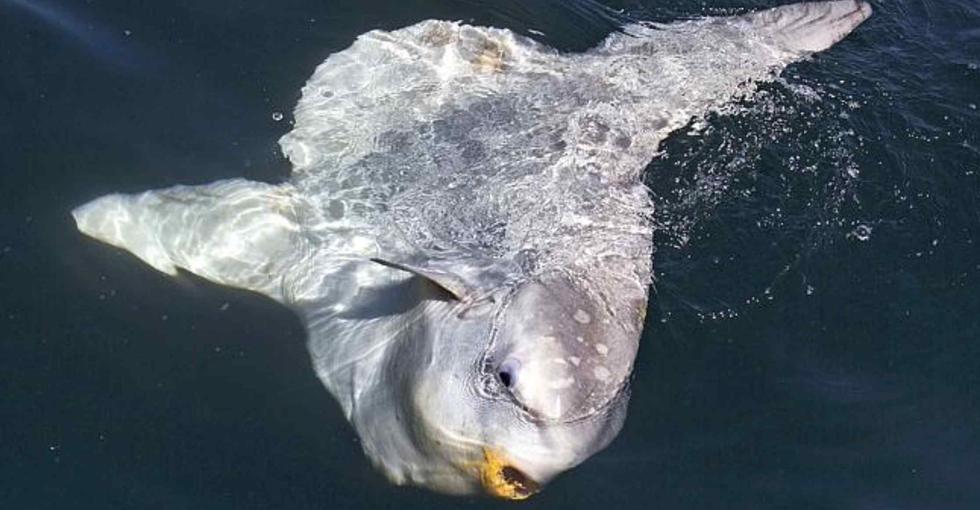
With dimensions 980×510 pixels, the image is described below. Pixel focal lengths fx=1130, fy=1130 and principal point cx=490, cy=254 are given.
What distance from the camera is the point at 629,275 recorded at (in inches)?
234

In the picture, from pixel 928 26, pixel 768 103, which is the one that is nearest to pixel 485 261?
pixel 768 103

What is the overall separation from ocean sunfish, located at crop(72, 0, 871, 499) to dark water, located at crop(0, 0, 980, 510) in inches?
8.8

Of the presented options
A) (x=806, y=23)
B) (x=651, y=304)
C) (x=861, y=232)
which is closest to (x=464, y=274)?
(x=651, y=304)

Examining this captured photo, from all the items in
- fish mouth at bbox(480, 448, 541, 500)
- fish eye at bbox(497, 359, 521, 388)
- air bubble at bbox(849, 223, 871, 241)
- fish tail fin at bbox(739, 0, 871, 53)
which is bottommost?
air bubble at bbox(849, 223, 871, 241)

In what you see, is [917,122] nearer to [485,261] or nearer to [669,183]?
[669,183]

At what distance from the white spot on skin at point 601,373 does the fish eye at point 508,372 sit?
38cm

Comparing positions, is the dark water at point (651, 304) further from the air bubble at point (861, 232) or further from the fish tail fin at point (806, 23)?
the fish tail fin at point (806, 23)

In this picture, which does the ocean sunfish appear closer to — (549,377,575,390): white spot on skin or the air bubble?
(549,377,575,390): white spot on skin

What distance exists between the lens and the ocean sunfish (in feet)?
16.7

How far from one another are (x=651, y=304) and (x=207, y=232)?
2.65m

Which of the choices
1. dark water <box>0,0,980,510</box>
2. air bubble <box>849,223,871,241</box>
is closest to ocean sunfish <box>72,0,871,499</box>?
dark water <box>0,0,980,510</box>

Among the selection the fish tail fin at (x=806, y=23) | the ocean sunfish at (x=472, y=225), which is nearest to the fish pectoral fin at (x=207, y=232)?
the ocean sunfish at (x=472, y=225)

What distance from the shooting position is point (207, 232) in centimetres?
668

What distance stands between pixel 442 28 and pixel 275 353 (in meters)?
3.05
